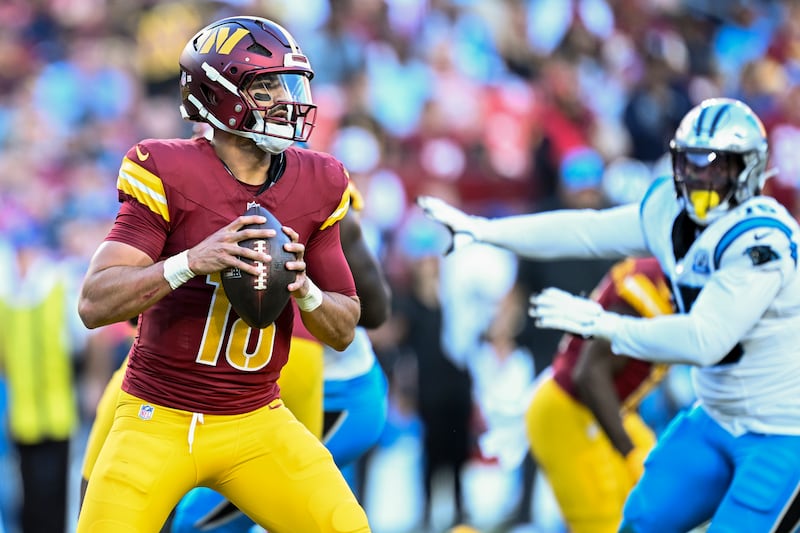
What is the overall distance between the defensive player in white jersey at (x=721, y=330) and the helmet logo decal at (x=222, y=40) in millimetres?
1469

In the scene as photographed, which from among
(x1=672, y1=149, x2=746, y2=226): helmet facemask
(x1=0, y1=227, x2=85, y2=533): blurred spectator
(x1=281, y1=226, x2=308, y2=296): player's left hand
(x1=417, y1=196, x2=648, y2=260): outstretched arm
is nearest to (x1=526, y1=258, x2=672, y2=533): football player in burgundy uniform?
(x1=417, y1=196, x2=648, y2=260): outstretched arm

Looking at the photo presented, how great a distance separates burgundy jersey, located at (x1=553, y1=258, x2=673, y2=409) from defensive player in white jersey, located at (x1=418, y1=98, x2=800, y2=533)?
875mm

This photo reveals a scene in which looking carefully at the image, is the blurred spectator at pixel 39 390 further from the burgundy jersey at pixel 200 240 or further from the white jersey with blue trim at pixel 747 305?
the white jersey with blue trim at pixel 747 305

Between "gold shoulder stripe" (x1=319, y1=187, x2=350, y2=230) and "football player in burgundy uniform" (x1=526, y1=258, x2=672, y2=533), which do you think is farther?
"football player in burgundy uniform" (x1=526, y1=258, x2=672, y2=533)

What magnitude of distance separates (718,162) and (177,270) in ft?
6.56

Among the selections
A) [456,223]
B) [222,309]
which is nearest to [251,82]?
[222,309]

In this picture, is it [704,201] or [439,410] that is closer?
[704,201]

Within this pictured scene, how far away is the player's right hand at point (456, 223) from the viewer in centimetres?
511

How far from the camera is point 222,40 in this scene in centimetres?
399

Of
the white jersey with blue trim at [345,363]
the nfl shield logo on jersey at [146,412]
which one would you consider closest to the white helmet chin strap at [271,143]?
the nfl shield logo on jersey at [146,412]

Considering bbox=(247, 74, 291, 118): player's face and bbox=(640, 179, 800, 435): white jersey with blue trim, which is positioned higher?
bbox=(247, 74, 291, 118): player's face

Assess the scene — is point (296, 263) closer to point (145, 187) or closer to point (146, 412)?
point (145, 187)

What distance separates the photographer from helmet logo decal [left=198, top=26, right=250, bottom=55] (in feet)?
13.0

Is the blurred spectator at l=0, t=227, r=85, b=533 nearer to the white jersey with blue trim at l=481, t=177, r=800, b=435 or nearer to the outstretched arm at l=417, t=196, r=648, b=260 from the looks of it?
the outstretched arm at l=417, t=196, r=648, b=260
